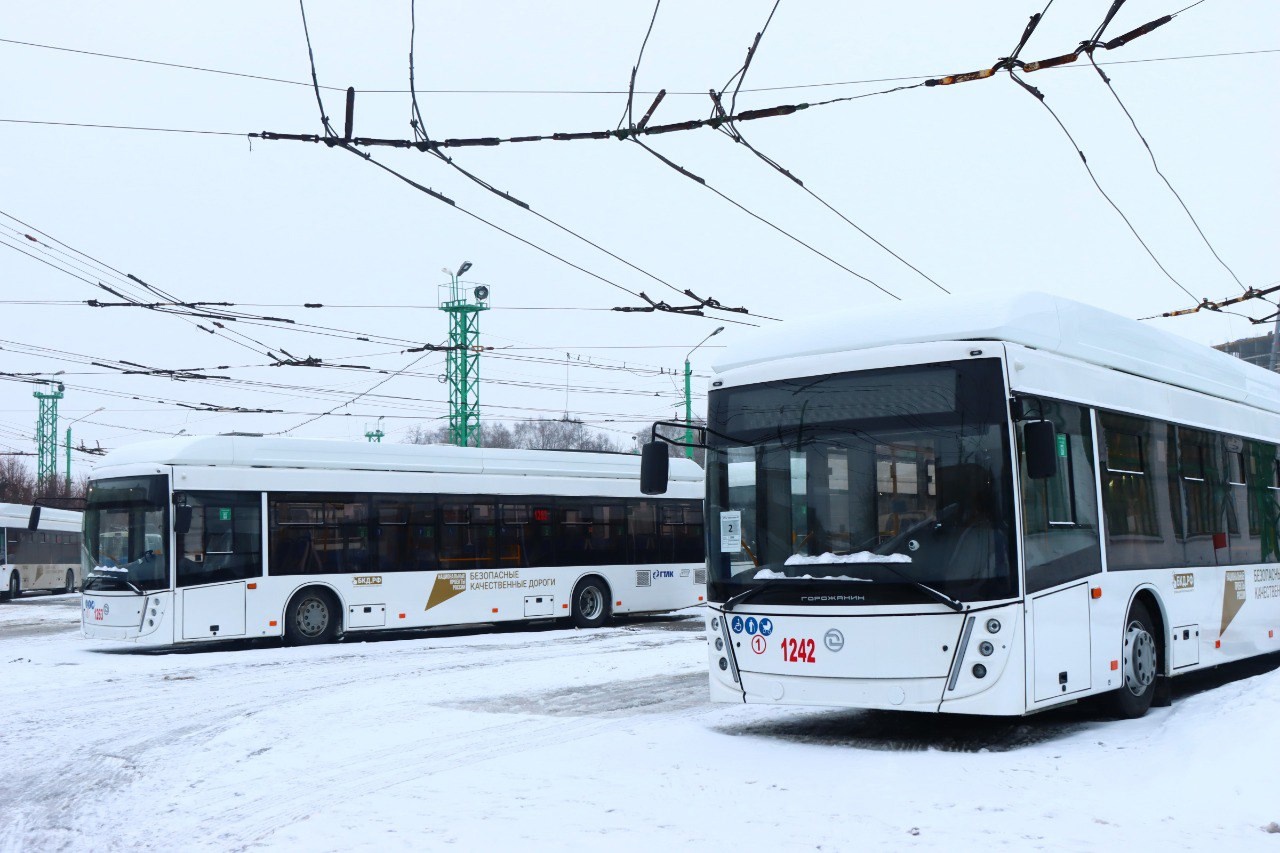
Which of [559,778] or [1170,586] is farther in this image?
[1170,586]

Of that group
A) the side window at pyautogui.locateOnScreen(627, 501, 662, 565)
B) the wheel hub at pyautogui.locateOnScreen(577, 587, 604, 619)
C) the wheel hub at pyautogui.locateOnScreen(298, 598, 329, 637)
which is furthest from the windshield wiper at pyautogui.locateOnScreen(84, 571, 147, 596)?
the side window at pyautogui.locateOnScreen(627, 501, 662, 565)

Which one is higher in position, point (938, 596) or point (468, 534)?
point (468, 534)

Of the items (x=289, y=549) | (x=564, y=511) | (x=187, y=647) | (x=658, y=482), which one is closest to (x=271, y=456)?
(x=289, y=549)

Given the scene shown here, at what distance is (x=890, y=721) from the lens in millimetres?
11320

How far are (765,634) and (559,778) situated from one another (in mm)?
2112

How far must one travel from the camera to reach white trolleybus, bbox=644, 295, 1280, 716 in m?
9.19

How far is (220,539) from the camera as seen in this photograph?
19.5 metres

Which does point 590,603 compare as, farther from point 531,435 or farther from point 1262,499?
point 531,435

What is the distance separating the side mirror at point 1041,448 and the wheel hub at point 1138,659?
2.20 metres

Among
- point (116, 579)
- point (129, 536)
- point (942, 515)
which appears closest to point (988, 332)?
point (942, 515)

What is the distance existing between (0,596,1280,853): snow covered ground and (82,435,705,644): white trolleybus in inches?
189

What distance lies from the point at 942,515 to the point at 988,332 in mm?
1308

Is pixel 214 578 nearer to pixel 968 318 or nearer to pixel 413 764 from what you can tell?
pixel 413 764

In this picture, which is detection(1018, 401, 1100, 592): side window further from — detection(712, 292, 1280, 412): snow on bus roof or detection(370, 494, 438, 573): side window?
detection(370, 494, 438, 573): side window
